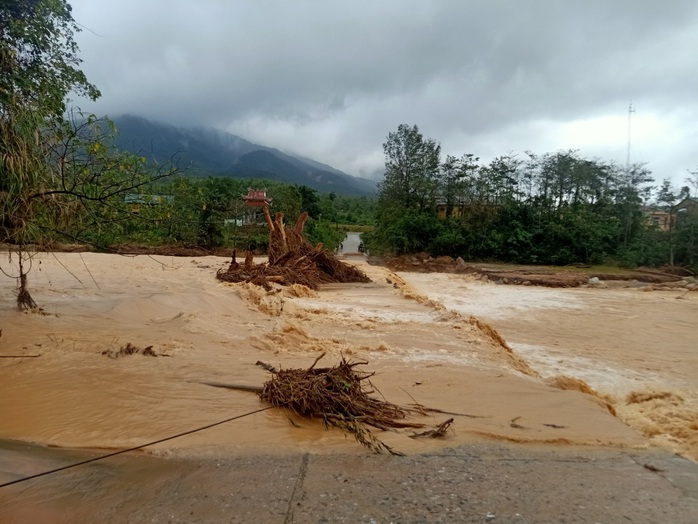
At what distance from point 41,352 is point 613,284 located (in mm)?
20297

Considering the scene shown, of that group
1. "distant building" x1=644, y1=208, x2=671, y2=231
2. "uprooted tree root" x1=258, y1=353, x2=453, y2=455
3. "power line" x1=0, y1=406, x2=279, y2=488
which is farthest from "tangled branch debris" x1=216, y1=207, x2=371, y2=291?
"distant building" x1=644, y1=208, x2=671, y2=231

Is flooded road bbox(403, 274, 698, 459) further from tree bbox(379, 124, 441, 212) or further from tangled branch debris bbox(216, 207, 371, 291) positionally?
tree bbox(379, 124, 441, 212)

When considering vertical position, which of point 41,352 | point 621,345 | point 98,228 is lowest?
point 621,345

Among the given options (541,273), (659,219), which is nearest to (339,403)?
(541,273)

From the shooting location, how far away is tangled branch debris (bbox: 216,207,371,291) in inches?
531

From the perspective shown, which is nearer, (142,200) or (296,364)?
(142,200)

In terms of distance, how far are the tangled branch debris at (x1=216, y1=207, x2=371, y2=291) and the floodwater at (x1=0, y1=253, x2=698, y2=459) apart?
3.87 ft

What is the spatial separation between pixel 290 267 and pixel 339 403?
1099 cm

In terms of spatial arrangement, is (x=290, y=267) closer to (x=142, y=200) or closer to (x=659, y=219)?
(x=142, y=200)

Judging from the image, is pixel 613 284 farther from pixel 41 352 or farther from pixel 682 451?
pixel 41 352

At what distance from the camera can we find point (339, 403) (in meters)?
3.86

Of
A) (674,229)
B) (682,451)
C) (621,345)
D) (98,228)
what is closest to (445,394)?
(682,451)

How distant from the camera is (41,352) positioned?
526cm

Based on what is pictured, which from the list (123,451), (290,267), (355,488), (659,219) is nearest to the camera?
(355,488)
